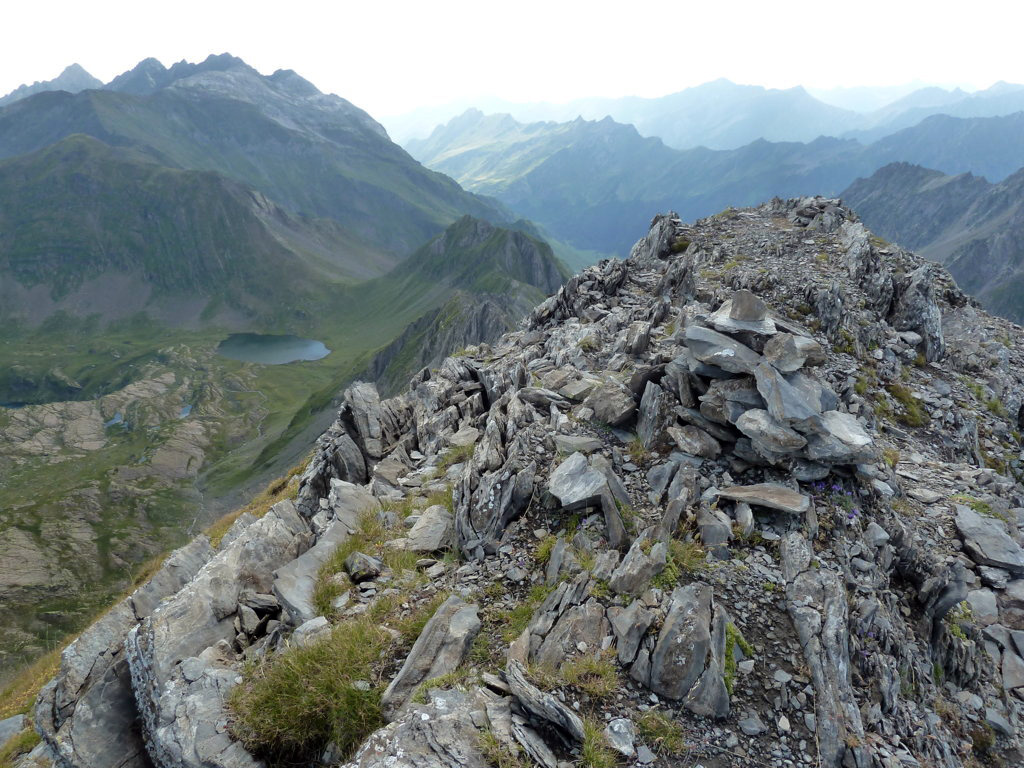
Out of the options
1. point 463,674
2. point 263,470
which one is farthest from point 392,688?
point 263,470

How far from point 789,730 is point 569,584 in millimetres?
4630

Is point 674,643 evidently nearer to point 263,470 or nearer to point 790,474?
point 790,474

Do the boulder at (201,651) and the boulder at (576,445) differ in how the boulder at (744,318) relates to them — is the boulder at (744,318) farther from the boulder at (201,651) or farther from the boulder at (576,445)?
the boulder at (201,651)

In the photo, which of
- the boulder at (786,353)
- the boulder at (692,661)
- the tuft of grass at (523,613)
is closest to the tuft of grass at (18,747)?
the tuft of grass at (523,613)

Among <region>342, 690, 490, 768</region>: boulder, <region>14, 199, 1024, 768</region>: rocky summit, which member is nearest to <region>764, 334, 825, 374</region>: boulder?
<region>14, 199, 1024, 768</region>: rocky summit

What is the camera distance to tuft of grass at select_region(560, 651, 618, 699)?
9.20 metres

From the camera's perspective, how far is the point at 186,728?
417 inches

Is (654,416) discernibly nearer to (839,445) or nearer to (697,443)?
(697,443)

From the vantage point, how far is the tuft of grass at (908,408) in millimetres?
23516

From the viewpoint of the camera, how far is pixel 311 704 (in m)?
9.67

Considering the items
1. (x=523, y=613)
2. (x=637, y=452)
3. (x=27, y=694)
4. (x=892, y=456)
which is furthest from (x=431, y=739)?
(x=27, y=694)

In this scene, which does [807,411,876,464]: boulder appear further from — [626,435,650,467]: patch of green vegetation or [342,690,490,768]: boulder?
[342,690,490,768]: boulder

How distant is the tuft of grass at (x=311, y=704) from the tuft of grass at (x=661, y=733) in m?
4.79

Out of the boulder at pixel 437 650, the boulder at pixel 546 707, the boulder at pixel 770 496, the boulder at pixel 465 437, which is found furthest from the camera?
the boulder at pixel 465 437
